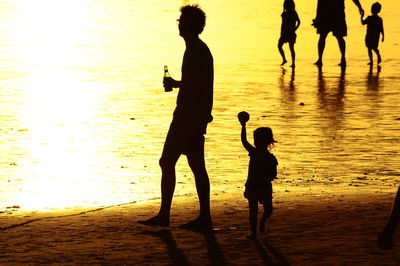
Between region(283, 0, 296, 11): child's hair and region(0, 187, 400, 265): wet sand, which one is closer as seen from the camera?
region(0, 187, 400, 265): wet sand

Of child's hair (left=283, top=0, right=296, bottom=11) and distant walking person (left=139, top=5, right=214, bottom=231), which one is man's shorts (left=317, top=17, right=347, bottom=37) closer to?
child's hair (left=283, top=0, right=296, bottom=11)

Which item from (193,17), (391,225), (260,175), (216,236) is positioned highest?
(193,17)

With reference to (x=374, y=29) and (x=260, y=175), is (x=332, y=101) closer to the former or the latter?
(x=374, y=29)

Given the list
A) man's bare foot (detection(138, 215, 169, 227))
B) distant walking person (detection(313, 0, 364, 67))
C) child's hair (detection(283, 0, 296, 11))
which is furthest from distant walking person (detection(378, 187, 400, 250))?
child's hair (detection(283, 0, 296, 11))

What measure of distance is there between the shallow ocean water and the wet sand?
70 cm

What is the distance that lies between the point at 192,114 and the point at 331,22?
616 inches

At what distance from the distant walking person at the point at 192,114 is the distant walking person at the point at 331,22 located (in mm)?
15079

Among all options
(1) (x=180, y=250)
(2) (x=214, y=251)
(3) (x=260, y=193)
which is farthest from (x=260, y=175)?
(1) (x=180, y=250)

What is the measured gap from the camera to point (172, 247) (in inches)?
341

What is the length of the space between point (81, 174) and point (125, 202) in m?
1.65

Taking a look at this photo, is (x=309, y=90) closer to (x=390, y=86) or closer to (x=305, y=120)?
(x=390, y=86)

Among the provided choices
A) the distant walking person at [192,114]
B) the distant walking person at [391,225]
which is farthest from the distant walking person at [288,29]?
the distant walking person at [391,225]

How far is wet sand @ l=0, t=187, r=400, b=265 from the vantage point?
27.1 ft

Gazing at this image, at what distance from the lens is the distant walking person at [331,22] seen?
958 inches
